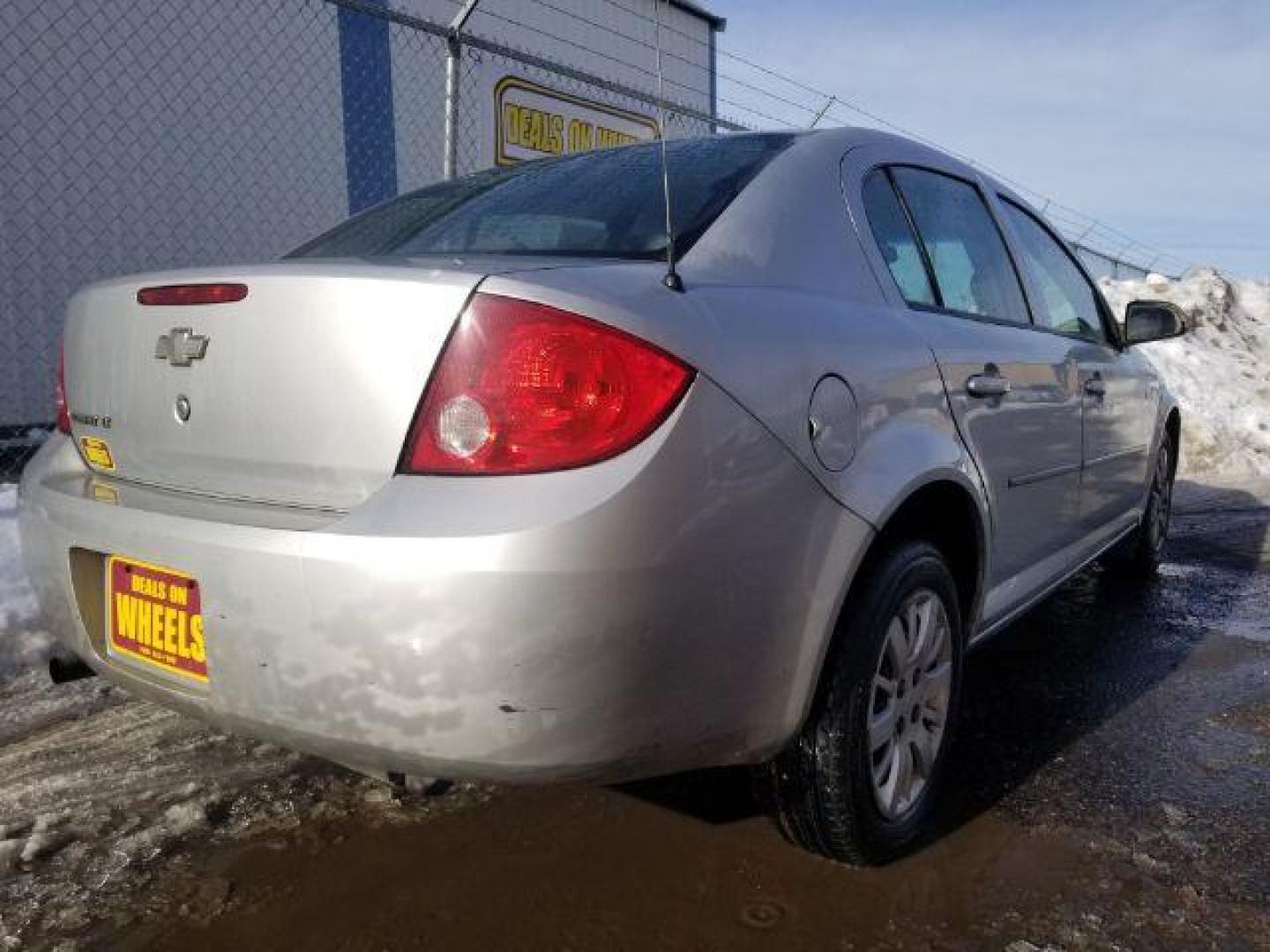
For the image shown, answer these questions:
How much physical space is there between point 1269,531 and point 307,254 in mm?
5851

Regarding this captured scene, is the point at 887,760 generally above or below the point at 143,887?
above

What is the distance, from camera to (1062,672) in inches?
131

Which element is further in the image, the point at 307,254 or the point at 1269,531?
the point at 1269,531

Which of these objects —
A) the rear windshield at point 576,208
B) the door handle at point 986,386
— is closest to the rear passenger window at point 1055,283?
the door handle at point 986,386

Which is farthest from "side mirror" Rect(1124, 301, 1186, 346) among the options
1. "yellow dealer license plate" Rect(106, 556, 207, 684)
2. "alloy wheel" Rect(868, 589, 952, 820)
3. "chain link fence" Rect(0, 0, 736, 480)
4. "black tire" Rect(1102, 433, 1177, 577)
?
"yellow dealer license plate" Rect(106, 556, 207, 684)

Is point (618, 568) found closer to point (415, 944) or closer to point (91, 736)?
point (415, 944)

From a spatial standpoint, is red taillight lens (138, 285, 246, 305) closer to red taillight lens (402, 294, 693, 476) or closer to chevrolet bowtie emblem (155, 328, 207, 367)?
chevrolet bowtie emblem (155, 328, 207, 367)

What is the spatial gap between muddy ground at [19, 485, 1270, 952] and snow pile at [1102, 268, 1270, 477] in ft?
17.9

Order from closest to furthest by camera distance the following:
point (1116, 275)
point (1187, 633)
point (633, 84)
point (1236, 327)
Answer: point (1187, 633) < point (633, 84) < point (1236, 327) < point (1116, 275)

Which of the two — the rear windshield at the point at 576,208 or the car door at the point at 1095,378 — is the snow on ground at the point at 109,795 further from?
the car door at the point at 1095,378

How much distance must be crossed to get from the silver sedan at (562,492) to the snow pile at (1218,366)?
5.96 m

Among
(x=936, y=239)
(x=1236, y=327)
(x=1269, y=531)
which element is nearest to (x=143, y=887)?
(x=936, y=239)

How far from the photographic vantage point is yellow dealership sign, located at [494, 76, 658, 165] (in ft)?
21.9

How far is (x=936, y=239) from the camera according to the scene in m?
2.62
